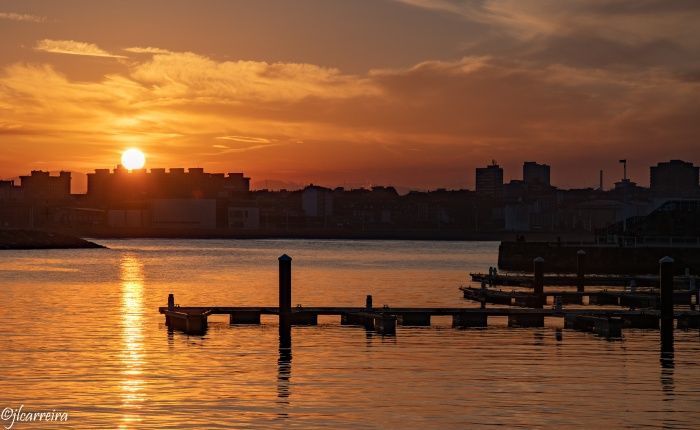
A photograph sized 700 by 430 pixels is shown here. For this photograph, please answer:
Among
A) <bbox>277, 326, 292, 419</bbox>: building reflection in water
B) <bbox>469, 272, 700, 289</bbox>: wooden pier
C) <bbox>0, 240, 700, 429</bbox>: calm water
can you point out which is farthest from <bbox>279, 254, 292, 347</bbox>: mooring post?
<bbox>469, 272, 700, 289</bbox>: wooden pier

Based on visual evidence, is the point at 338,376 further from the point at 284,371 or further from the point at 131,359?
the point at 131,359

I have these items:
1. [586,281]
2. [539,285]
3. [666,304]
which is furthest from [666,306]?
[586,281]

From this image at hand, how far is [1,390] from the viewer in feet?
109

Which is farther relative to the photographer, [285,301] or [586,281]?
[586,281]

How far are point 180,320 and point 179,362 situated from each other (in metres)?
11.2

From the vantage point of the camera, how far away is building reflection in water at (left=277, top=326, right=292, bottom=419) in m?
30.7

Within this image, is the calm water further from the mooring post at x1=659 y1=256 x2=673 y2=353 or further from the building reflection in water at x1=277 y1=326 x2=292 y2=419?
the mooring post at x1=659 y1=256 x2=673 y2=353

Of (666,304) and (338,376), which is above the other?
(666,304)

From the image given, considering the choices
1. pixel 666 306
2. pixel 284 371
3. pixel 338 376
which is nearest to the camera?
pixel 338 376

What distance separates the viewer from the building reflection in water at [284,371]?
30734 millimetres

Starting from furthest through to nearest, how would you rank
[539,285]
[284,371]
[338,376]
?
1. [539,285]
2. [284,371]
3. [338,376]

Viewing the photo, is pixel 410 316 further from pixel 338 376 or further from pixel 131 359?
pixel 338 376

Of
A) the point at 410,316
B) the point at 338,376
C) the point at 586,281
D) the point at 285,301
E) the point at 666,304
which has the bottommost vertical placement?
the point at 338,376

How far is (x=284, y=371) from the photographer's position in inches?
1487
